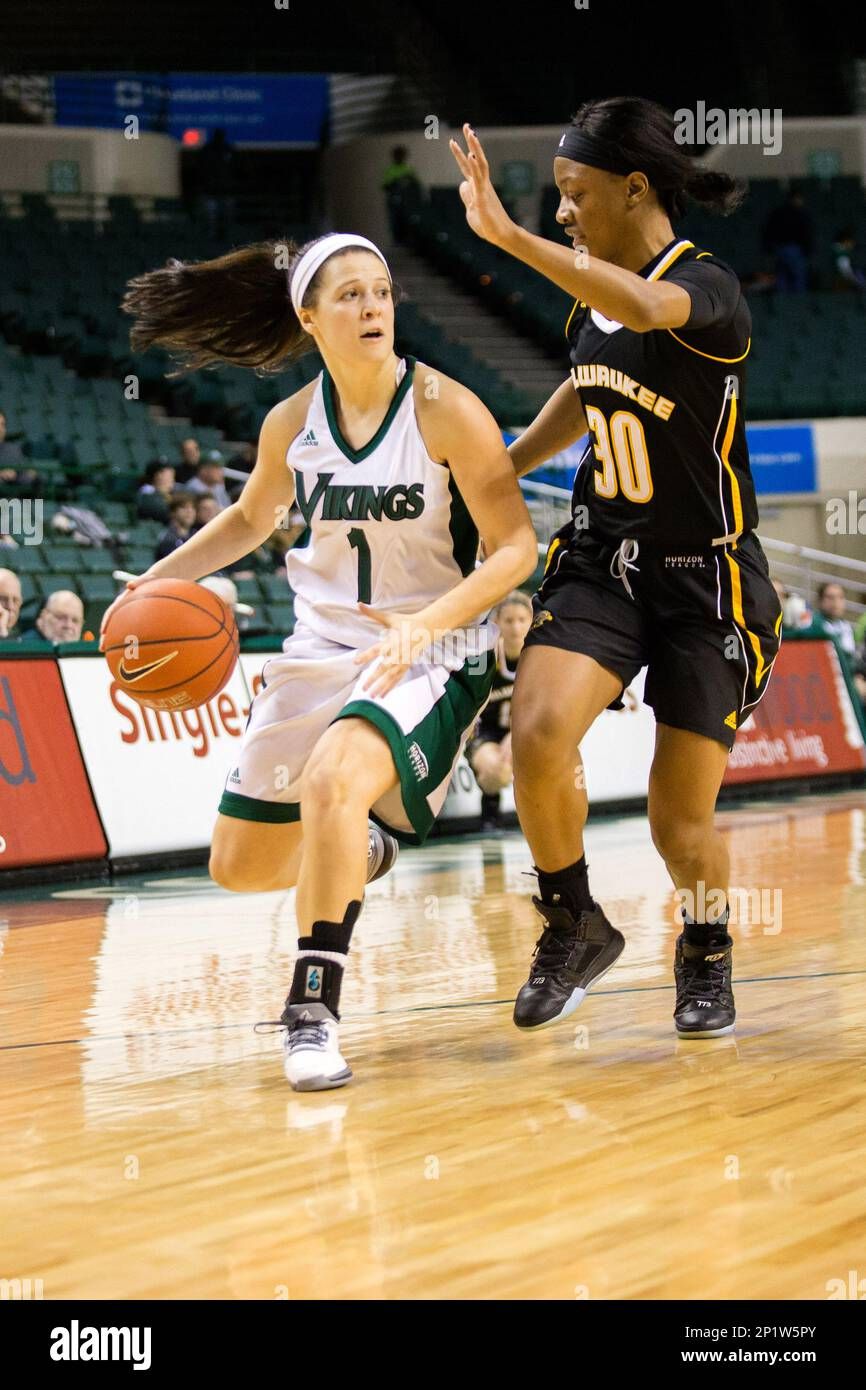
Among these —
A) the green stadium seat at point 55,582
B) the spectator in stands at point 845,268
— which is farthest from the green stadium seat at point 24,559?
the spectator in stands at point 845,268

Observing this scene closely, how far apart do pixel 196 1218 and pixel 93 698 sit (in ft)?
18.3

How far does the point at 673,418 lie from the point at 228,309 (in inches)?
45.9

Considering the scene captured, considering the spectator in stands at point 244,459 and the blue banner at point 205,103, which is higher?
the blue banner at point 205,103

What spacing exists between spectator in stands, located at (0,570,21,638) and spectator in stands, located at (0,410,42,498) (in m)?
3.51

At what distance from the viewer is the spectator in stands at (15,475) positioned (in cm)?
1206

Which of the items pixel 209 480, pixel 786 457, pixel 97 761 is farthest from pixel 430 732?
pixel 786 457

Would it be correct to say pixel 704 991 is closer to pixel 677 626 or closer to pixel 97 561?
pixel 677 626

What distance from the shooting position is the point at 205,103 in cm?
2236

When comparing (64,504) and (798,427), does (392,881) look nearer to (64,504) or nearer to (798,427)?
(64,504)

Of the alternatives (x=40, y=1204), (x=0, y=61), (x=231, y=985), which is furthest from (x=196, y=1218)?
(x=0, y=61)

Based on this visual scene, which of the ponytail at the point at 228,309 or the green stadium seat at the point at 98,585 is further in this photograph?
the green stadium seat at the point at 98,585

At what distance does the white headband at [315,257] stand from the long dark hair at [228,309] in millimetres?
241

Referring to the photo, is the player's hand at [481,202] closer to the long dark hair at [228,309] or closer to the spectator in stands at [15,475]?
the long dark hair at [228,309]
